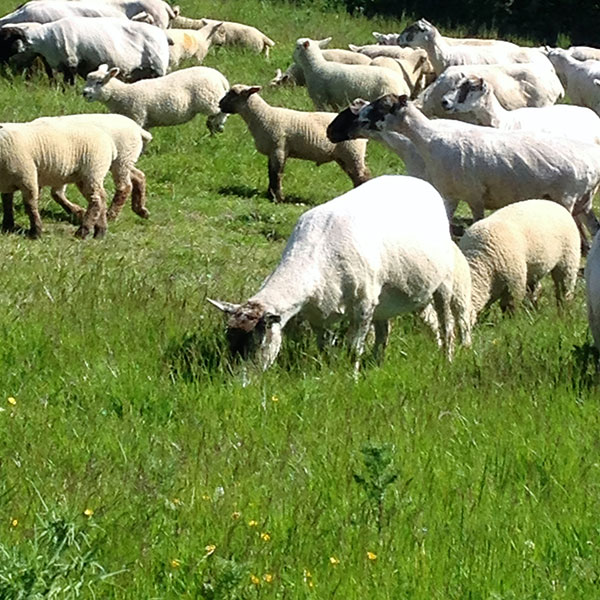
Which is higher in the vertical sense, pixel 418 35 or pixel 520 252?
pixel 520 252

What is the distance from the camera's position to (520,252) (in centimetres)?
1027

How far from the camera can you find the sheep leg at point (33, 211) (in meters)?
12.2

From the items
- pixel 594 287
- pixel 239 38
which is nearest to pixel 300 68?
pixel 239 38

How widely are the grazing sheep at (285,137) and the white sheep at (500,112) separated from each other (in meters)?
1.15

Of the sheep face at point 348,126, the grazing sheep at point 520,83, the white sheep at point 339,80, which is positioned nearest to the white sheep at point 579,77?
the grazing sheep at point 520,83

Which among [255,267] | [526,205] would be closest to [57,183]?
[255,267]

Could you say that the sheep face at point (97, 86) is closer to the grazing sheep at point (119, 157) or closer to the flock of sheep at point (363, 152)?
the flock of sheep at point (363, 152)

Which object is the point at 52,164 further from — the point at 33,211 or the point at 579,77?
the point at 579,77

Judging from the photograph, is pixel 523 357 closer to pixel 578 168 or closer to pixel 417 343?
pixel 417 343

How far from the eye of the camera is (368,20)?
3039cm

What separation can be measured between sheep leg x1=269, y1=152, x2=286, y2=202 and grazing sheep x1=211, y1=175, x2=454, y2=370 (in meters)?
6.56

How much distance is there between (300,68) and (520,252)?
1178 cm

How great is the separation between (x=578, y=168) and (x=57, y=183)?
4.59m

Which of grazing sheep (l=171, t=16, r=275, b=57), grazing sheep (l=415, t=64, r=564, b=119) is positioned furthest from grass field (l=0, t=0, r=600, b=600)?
grazing sheep (l=171, t=16, r=275, b=57)
